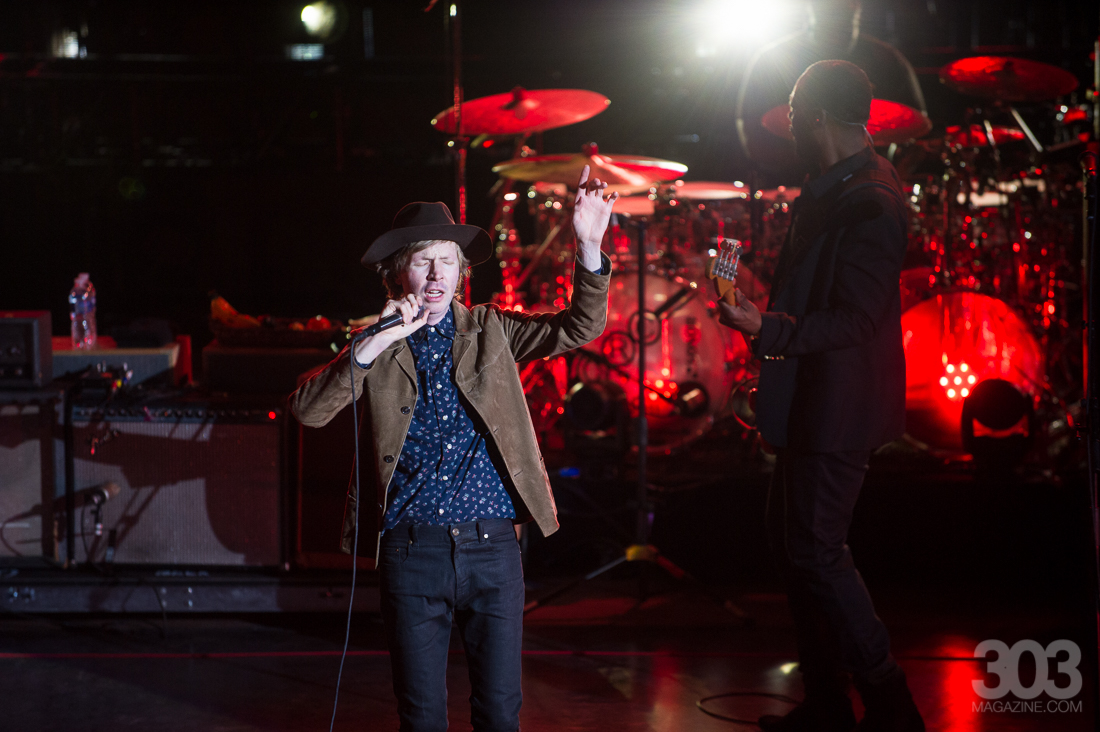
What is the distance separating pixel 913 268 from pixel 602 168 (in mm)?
2249

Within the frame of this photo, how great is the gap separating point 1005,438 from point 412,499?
131 inches

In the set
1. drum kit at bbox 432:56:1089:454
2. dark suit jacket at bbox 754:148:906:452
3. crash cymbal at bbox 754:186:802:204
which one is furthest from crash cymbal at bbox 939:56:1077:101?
dark suit jacket at bbox 754:148:906:452

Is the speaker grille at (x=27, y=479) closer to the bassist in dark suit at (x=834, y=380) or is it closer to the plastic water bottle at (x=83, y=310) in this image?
the plastic water bottle at (x=83, y=310)

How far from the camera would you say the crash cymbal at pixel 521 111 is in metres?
4.65

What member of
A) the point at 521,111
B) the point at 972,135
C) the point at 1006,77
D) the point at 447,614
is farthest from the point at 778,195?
the point at 447,614

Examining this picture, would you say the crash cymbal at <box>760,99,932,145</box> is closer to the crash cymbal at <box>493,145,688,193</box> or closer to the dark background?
the crash cymbal at <box>493,145,688,193</box>

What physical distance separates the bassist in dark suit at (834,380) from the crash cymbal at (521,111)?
2221 millimetres

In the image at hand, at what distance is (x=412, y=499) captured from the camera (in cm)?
220

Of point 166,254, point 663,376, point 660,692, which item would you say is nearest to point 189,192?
point 166,254

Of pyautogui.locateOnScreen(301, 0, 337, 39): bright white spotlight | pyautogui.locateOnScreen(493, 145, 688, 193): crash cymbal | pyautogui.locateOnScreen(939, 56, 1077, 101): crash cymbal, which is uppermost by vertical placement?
pyautogui.locateOnScreen(301, 0, 337, 39): bright white spotlight

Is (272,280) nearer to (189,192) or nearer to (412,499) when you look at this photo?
(189,192)

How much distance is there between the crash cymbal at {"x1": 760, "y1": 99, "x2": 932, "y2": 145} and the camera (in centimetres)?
411

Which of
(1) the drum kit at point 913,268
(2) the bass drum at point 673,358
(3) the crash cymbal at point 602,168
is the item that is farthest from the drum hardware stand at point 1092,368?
(2) the bass drum at point 673,358

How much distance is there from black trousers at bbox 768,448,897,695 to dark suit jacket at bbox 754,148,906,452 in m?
0.08
